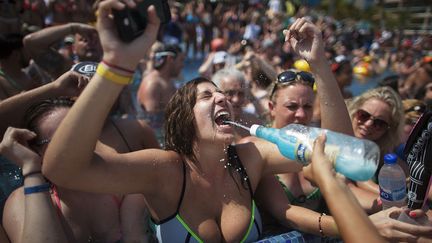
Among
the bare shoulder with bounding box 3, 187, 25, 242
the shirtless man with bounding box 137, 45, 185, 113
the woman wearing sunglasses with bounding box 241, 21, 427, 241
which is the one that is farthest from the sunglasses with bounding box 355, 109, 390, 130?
the shirtless man with bounding box 137, 45, 185, 113

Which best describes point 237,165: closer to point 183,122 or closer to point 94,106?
point 183,122

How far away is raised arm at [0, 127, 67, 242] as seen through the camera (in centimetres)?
192

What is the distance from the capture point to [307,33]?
6.97 feet

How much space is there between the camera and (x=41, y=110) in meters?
2.22

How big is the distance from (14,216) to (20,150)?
0.35 m

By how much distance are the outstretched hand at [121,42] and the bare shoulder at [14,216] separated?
106 centimetres

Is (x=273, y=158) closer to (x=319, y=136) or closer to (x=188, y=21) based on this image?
(x=319, y=136)

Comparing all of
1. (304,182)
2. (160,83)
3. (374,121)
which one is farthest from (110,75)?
(160,83)

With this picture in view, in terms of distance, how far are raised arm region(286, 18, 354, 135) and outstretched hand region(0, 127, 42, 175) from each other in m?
1.40

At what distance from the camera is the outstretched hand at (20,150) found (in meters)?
1.96

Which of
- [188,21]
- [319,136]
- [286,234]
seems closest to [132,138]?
[286,234]

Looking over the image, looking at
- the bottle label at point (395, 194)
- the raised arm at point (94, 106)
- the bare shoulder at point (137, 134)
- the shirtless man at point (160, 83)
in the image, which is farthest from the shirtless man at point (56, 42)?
the bottle label at point (395, 194)

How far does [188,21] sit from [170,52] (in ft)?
29.7

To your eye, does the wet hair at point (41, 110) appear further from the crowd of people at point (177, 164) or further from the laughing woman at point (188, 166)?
the laughing woman at point (188, 166)
